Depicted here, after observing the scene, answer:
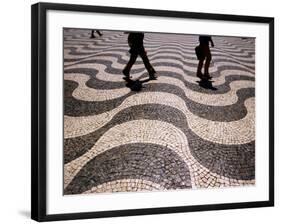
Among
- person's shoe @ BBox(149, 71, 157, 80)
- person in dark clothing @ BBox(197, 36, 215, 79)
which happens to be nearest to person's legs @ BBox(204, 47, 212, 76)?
person in dark clothing @ BBox(197, 36, 215, 79)

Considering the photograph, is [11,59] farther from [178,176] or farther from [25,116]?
[178,176]

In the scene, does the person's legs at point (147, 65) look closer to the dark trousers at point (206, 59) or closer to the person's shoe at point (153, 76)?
the person's shoe at point (153, 76)

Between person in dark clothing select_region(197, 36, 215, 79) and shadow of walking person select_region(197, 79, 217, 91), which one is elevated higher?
person in dark clothing select_region(197, 36, 215, 79)

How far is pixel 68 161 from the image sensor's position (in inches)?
54.0

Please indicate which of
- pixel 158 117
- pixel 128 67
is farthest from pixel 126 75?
pixel 158 117

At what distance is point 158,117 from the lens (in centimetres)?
147

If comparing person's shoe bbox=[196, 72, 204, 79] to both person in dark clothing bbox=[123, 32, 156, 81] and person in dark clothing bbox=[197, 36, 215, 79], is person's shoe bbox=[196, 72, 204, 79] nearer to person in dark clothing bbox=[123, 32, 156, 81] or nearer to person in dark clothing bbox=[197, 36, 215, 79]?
person in dark clothing bbox=[197, 36, 215, 79]

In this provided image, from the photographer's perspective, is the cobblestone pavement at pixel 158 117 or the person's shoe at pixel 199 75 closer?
the cobblestone pavement at pixel 158 117

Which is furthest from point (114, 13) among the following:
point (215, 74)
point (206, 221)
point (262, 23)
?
point (206, 221)

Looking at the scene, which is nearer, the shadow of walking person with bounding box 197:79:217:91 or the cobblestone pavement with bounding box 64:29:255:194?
the cobblestone pavement with bounding box 64:29:255:194

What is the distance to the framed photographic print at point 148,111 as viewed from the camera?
53.3 inches

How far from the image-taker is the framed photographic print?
4.44 feet

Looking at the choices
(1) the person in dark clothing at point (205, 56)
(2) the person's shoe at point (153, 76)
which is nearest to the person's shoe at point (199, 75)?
(1) the person in dark clothing at point (205, 56)

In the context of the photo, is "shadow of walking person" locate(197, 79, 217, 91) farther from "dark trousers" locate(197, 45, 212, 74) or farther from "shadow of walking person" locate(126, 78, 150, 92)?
"shadow of walking person" locate(126, 78, 150, 92)
